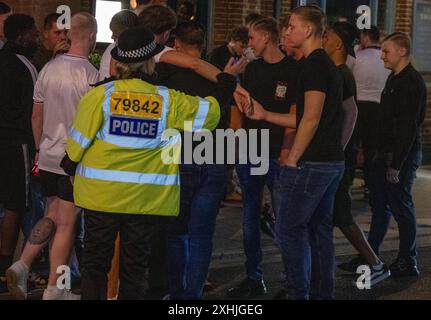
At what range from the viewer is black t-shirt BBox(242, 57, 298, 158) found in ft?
25.0

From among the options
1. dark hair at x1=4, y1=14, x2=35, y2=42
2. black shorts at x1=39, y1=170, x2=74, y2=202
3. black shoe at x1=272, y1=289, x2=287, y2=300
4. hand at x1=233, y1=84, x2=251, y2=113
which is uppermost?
dark hair at x1=4, y1=14, x2=35, y2=42

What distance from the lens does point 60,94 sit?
7461 mm

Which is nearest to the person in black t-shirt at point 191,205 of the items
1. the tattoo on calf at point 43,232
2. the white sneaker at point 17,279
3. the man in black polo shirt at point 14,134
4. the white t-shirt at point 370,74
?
the tattoo on calf at point 43,232

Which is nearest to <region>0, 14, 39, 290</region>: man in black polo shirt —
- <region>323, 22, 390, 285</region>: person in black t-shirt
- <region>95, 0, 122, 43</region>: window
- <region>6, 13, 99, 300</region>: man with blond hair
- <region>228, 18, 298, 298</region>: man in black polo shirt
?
<region>6, 13, 99, 300</region>: man with blond hair

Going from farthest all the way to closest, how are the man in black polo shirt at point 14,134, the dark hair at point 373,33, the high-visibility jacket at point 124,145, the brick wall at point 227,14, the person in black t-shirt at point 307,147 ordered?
the brick wall at point 227,14
the dark hair at point 373,33
the man in black polo shirt at point 14,134
the person in black t-shirt at point 307,147
the high-visibility jacket at point 124,145

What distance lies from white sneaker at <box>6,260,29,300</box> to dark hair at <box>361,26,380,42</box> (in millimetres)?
6200

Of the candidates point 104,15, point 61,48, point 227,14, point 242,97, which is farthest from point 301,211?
point 227,14

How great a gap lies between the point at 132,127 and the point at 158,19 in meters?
1.50

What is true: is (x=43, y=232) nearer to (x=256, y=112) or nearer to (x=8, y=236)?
(x=8, y=236)

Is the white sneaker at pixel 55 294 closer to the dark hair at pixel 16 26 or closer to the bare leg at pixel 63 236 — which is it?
the bare leg at pixel 63 236

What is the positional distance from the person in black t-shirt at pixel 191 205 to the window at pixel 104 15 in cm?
659

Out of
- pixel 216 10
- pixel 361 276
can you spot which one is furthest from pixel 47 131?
pixel 216 10

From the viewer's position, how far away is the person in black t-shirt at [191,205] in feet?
23.0

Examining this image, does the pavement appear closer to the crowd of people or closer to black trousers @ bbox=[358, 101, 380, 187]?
the crowd of people
